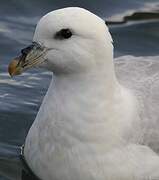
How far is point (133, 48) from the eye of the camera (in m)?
8.92

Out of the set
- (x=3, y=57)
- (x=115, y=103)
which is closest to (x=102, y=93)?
(x=115, y=103)

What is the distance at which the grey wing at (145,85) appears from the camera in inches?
238

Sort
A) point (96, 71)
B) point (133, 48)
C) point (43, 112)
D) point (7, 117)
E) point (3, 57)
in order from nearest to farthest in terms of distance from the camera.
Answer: point (96, 71) → point (43, 112) → point (7, 117) → point (3, 57) → point (133, 48)

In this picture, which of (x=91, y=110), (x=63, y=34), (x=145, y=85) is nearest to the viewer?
(x=63, y=34)

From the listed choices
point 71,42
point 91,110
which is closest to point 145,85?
point 91,110

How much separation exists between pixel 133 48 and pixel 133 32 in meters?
0.36

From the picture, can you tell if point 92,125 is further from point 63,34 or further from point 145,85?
point 63,34

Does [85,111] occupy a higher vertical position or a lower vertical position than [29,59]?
lower

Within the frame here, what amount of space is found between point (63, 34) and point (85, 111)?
1.96 ft

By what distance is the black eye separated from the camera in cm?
568

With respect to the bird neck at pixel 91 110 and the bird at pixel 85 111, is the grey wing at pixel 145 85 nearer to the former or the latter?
the bird at pixel 85 111

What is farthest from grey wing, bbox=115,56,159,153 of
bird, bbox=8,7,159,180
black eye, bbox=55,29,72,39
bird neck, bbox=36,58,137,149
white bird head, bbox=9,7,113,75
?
black eye, bbox=55,29,72,39

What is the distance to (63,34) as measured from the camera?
5.70 meters

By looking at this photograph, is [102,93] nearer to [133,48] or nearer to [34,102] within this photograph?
[34,102]
